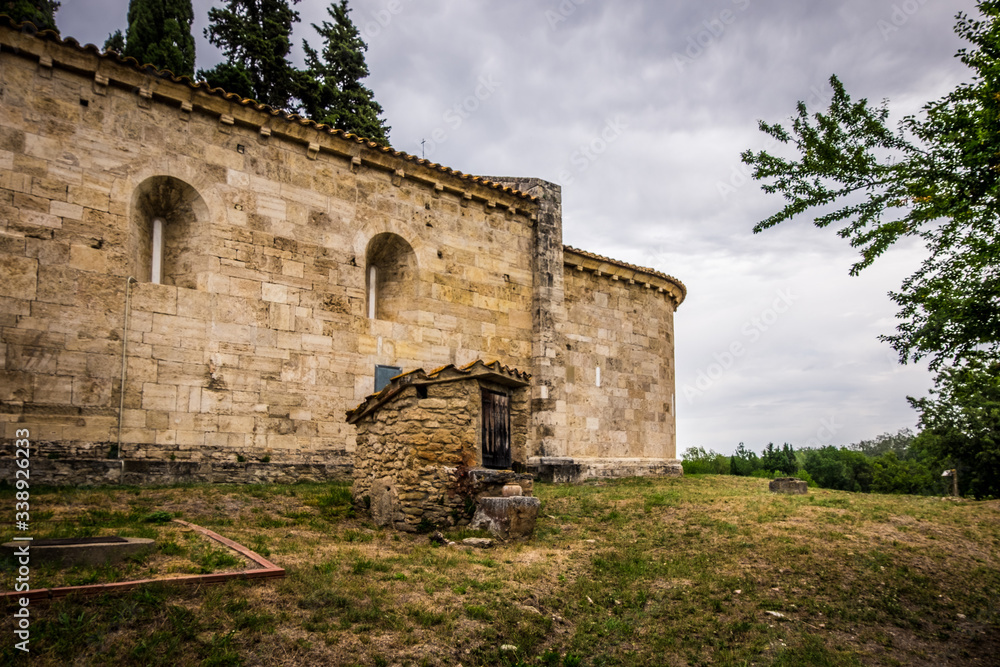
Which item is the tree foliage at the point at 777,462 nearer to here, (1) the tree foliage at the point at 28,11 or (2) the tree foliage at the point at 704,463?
(2) the tree foliage at the point at 704,463

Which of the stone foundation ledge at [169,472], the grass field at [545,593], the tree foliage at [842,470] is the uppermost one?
the stone foundation ledge at [169,472]

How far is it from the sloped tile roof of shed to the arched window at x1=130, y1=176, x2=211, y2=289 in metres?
4.60

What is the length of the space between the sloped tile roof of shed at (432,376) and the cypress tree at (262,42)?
1532 centimetres

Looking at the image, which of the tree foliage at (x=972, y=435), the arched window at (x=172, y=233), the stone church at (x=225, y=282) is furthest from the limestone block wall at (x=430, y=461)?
the tree foliage at (x=972, y=435)

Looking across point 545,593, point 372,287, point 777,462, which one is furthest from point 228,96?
point 777,462

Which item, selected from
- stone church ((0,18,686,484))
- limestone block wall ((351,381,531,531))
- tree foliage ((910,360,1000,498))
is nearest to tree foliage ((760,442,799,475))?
tree foliage ((910,360,1000,498))

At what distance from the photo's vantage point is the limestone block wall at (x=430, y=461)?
9.13 m

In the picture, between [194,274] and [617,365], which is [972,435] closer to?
[617,365]

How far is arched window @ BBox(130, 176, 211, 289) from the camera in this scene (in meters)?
12.0

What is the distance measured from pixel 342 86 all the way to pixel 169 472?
16.7 metres

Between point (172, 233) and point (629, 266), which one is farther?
point (629, 266)

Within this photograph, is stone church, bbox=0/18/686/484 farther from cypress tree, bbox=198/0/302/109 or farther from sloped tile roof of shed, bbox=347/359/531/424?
cypress tree, bbox=198/0/302/109

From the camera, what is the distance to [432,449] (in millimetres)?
9156

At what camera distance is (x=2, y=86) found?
10.5 meters
